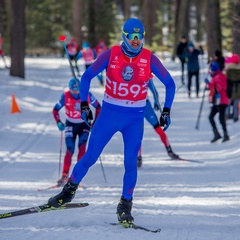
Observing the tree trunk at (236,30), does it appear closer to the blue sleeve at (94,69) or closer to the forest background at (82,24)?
the forest background at (82,24)

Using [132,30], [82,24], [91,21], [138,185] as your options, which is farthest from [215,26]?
[91,21]

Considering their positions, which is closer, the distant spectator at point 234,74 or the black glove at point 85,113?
the black glove at point 85,113

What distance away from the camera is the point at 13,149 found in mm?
13258

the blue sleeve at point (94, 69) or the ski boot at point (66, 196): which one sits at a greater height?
the blue sleeve at point (94, 69)

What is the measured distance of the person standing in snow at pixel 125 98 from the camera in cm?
656

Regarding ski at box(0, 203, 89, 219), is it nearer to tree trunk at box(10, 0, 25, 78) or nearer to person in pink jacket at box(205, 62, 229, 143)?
person in pink jacket at box(205, 62, 229, 143)

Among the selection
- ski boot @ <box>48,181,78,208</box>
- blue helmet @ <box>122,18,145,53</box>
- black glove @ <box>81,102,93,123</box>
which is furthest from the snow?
blue helmet @ <box>122,18,145,53</box>

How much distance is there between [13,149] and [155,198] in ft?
18.4

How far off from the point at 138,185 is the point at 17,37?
16446 millimetres

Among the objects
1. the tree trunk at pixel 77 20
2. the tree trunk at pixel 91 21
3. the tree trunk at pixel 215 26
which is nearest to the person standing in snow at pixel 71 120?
the tree trunk at pixel 215 26

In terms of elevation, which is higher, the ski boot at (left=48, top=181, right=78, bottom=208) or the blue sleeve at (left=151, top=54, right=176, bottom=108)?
the blue sleeve at (left=151, top=54, right=176, bottom=108)

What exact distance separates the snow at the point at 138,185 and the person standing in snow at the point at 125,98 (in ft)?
1.72

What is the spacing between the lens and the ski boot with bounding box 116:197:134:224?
21.5ft

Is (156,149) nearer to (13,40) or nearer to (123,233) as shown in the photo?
(123,233)
